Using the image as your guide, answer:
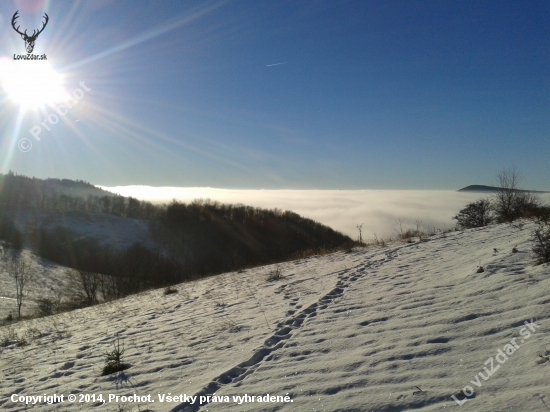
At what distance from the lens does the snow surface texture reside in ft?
10.3

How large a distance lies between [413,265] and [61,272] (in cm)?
5359

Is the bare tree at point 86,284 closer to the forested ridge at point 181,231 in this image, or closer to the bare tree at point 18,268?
the bare tree at point 18,268

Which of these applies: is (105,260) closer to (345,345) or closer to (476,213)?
(476,213)

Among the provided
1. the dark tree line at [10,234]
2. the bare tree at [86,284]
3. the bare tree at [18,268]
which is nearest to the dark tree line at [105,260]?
the bare tree at [86,284]

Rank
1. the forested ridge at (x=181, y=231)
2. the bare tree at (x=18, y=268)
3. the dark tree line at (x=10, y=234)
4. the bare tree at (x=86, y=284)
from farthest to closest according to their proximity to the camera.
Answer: the forested ridge at (x=181, y=231)
the dark tree line at (x=10, y=234)
the bare tree at (x=18, y=268)
the bare tree at (x=86, y=284)

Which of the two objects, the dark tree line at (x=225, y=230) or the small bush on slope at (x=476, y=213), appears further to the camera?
the dark tree line at (x=225, y=230)

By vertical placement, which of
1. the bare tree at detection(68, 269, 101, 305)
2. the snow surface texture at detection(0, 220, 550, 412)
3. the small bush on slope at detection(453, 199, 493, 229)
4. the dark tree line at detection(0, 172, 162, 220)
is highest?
the dark tree line at detection(0, 172, 162, 220)

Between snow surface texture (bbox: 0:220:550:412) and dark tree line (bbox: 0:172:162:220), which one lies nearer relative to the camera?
snow surface texture (bbox: 0:220:550:412)

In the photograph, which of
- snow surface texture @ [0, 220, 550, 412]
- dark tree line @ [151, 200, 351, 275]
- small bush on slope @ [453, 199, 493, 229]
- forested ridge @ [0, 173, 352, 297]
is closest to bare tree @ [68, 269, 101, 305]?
forested ridge @ [0, 173, 352, 297]

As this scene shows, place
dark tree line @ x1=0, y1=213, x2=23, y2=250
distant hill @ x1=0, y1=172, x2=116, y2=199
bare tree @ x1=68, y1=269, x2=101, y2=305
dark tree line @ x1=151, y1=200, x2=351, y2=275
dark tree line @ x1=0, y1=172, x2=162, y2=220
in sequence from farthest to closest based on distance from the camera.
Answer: distant hill @ x1=0, y1=172, x2=116, y2=199
dark tree line @ x1=0, y1=172, x2=162, y2=220
dark tree line @ x1=151, y1=200, x2=351, y2=275
dark tree line @ x1=0, y1=213, x2=23, y2=250
bare tree @ x1=68, y1=269, x2=101, y2=305

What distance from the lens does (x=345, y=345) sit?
4355 millimetres

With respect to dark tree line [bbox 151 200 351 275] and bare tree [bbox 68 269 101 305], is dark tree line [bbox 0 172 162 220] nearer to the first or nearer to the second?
dark tree line [bbox 151 200 351 275]

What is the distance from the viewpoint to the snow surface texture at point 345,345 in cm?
315

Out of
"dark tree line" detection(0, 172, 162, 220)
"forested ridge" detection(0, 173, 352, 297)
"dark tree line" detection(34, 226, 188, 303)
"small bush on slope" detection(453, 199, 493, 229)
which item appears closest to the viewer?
"small bush on slope" detection(453, 199, 493, 229)
